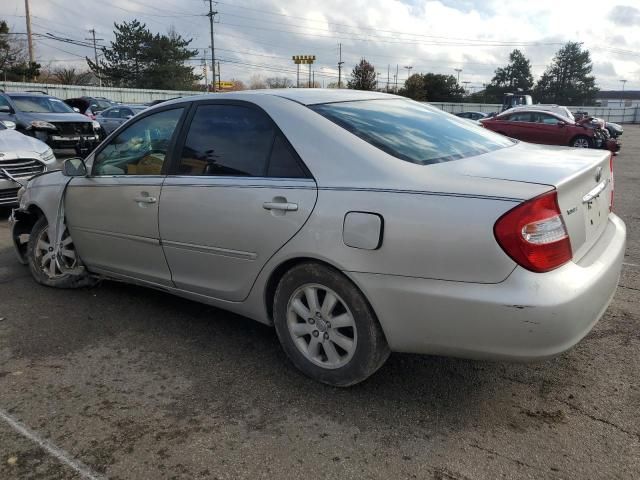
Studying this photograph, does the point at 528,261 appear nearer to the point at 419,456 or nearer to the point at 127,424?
the point at 419,456

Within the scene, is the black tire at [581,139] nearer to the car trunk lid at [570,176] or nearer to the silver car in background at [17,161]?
the silver car in background at [17,161]

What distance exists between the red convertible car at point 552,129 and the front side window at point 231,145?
50.1 feet

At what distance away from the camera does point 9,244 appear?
6.20 metres

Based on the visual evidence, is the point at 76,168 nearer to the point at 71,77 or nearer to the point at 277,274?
the point at 277,274

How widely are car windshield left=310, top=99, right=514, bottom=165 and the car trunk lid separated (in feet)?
0.48

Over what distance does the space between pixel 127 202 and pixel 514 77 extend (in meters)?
78.9

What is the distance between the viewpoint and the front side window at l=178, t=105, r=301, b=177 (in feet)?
10.2

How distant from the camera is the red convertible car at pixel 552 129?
1656cm

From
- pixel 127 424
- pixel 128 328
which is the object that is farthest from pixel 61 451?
pixel 128 328

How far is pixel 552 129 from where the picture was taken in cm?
1725

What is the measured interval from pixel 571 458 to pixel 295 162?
6.34 ft

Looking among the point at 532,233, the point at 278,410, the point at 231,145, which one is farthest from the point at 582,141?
the point at 278,410

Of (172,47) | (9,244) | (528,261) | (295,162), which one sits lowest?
(9,244)

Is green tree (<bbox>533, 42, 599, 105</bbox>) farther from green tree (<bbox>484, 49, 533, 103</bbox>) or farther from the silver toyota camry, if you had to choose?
the silver toyota camry
